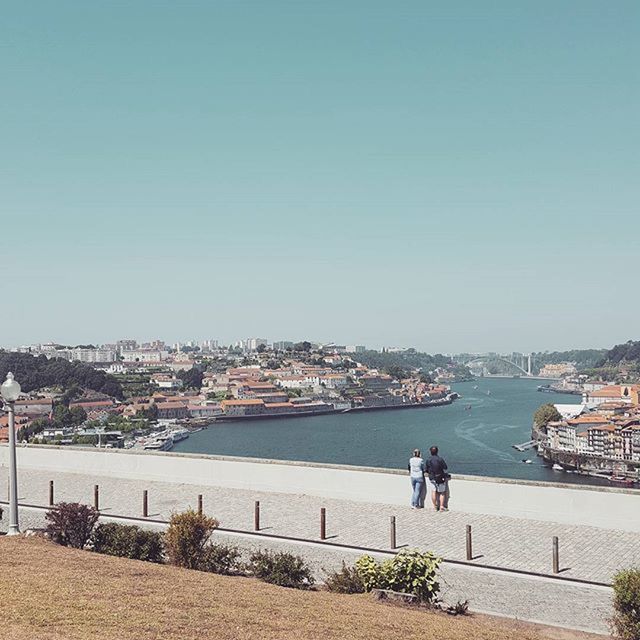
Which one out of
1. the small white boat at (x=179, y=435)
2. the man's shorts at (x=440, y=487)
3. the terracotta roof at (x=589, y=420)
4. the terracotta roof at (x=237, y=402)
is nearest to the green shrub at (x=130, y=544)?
the man's shorts at (x=440, y=487)

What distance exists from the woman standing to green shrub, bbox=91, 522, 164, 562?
12.9 feet

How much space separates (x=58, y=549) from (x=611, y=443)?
204 feet

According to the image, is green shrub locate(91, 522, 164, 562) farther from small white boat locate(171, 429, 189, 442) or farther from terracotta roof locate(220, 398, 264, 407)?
terracotta roof locate(220, 398, 264, 407)

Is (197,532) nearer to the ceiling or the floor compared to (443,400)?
nearer to the ceiling

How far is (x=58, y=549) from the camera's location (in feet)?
22.3

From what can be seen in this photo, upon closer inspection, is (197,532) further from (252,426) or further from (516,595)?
(252,426)

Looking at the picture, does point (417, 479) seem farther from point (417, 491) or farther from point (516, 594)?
point (516, 594)

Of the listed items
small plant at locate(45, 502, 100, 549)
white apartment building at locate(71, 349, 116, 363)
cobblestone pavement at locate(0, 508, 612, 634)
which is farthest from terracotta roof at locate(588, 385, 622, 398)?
white apartment building at locate(71, 349, 116, 363)

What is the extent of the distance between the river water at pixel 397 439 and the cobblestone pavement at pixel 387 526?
3744 centimetres

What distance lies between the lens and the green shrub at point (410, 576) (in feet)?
18.4

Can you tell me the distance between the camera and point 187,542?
6582 mm

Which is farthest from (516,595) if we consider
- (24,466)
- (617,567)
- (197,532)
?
(24,466)

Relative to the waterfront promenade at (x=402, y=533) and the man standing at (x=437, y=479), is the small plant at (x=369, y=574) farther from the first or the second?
the man standing at (x=437, y=479)

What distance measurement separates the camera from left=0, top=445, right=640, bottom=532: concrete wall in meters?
8.95
